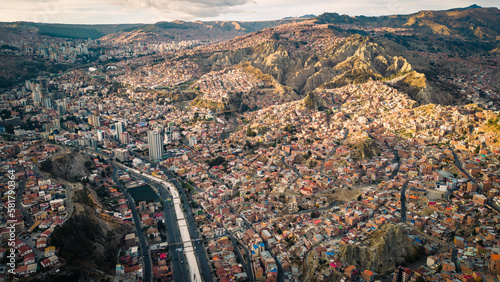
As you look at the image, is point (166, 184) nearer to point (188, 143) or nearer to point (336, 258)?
point (188, 143)

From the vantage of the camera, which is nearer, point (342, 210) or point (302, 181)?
point (342, 210)

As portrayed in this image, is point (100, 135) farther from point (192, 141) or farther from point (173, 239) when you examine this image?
point (173, 239)

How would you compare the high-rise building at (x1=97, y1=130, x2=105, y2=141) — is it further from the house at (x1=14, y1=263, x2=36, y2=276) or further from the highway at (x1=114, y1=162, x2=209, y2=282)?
the house at (x1=14, y1=263, x2=36, y2=276)

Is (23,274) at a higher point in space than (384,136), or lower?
lower

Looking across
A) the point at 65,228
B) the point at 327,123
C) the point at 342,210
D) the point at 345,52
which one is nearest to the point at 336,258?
the point at 342,210

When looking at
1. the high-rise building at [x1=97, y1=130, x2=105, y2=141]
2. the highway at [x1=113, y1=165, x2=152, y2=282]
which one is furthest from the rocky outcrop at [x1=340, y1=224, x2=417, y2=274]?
the high-rise building at [x1=97, y1=130, x2=105, y2=141]

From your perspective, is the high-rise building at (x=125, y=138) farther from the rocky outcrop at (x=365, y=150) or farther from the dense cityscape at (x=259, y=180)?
the rocky outcrop at (x=365, y=150)

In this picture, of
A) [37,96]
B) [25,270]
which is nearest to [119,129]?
[37,96]

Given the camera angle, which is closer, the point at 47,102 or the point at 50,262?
the point at 50,262
